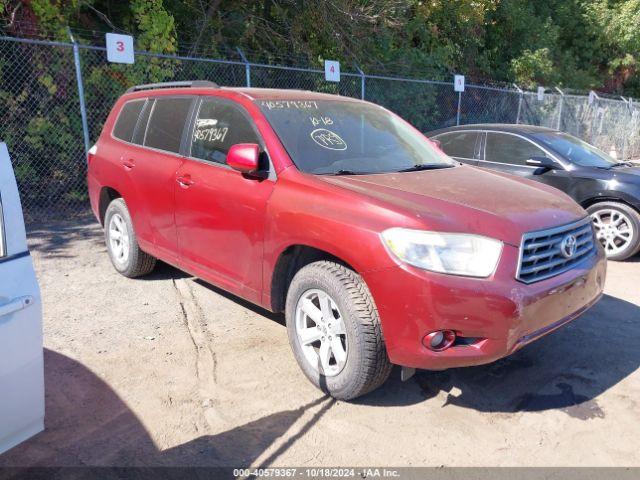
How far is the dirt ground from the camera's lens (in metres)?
2.85

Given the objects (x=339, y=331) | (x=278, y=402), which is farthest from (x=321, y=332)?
(x=278, y=402)

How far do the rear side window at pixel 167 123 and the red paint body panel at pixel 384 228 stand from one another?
→ 0.13 meters

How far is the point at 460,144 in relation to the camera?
7.70 m

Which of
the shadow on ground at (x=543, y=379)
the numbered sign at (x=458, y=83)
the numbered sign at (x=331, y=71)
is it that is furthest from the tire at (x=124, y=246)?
the numbered sign at (x=458, y=83)

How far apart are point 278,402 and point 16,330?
163cm

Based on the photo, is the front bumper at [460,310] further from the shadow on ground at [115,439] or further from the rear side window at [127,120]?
the rear side window at [127,120]

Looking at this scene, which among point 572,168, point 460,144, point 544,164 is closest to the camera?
point 572,168

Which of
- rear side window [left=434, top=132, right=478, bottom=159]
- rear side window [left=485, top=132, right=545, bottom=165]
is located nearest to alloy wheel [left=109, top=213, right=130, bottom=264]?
rear side window [left=434, top=132, right=478, bottom=159]

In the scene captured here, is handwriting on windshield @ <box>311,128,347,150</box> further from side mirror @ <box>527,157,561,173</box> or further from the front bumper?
side mirror @ <box>527,157,561,173</box>

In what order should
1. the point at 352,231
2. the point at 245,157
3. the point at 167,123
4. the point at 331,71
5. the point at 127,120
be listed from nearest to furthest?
the point at 352,231, the point at 245,157, the point at 167,123, the point at 127,120, the point at 331,71

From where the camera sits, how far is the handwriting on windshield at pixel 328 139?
3.87 m

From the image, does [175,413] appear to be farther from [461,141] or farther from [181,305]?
[461,141]

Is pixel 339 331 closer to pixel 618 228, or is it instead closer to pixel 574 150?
pixel 618 228

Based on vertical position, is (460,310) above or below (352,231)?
below
